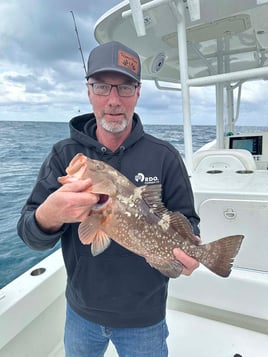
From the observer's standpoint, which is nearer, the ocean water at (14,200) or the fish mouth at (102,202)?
the fish mouth at (102,202)

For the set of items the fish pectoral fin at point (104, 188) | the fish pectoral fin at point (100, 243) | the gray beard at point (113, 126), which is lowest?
the fish pectoral fin at point (100, 243)

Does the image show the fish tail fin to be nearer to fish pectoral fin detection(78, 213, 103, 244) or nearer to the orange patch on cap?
fish pectoral fin detection(78, 213, 103, 244)

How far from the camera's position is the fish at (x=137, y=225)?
121 cm

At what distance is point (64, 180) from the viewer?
1164mm

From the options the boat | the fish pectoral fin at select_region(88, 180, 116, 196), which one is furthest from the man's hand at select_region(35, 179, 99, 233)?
the boat

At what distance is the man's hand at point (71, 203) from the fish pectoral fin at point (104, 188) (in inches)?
1.0

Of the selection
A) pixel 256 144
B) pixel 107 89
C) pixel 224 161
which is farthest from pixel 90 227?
pixel 256 144

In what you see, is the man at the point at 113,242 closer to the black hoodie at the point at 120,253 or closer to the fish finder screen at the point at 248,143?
the black hoodie at the point at 120,253

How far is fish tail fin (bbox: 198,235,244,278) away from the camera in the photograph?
4.50 ft

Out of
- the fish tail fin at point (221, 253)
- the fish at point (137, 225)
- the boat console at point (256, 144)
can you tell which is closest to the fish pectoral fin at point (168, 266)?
the fish at point (137, 225)

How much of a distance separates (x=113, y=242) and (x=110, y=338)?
21.7 inches

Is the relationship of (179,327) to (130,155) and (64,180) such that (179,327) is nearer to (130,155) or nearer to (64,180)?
(130,155)

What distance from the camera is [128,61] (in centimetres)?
150

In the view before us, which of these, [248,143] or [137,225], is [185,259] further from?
[248,143]
